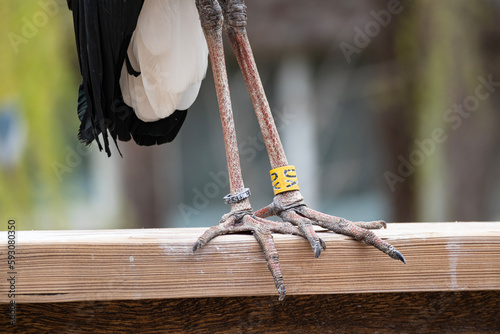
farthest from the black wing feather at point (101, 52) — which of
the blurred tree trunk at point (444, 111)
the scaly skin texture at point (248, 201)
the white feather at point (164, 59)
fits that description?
the blurred tree trunk at point (444, 111)

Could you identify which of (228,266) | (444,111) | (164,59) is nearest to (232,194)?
(228,266)

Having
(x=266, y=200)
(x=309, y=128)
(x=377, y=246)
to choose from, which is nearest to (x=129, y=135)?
(x=377, y=246)

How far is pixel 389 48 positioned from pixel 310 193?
1744 mm

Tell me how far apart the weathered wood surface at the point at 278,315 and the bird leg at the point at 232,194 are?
0.59 feet

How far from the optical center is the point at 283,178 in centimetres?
206

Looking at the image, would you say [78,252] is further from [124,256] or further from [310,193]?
[310,193]

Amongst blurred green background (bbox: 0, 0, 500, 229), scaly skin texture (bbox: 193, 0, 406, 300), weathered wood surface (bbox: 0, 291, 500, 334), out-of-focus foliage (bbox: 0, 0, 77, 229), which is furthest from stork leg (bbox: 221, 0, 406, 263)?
out-of-focus foliage (bbox: 0, 0, 77, 229)

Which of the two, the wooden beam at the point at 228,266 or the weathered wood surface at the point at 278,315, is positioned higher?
the wooden beam at the point at 228,266

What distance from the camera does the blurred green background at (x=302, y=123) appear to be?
197 inches

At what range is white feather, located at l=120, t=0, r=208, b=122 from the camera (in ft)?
8.55

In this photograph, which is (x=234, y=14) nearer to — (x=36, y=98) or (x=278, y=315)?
(x=278, y=315)

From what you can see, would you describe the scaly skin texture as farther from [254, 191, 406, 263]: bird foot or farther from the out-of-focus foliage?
the out-of-focus foliage

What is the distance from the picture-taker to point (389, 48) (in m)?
4.96

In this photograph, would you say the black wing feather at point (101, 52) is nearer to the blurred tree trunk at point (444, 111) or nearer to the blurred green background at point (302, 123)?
the blurred green background at point (302, 123)
